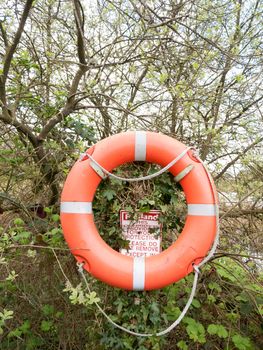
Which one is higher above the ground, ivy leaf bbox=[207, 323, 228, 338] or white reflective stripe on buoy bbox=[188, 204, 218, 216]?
white reflective stripe on buoy bbox=[188, 204, 218, 216]

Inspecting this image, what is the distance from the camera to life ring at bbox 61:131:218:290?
5.44ft

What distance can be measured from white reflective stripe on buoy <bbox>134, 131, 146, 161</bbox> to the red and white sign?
11.4 inches

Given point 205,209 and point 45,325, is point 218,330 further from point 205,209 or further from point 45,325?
point 45,325

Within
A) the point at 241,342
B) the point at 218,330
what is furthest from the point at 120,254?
the point at 241,342

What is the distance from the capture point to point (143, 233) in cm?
176

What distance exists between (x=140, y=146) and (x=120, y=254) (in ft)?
1.83

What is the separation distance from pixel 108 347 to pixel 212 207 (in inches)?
39.3

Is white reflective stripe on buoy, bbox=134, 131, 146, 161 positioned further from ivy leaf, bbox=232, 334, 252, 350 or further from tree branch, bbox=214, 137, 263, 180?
ivy leaf, bbox=232, 334, 252, 350

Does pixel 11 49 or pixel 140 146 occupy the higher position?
pixel 11 49

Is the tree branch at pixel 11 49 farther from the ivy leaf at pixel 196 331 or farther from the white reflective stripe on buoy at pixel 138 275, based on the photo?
the ivy leaf at pixel 196 331

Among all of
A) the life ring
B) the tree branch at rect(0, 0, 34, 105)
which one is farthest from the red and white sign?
the tree branch at rect(0, 0, 34, 105)

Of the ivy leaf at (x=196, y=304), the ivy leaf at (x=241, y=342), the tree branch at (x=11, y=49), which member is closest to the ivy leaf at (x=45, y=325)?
the ivy leaf at (x=196, y=304)

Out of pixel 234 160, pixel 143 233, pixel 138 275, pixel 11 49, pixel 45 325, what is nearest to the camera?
pixel 138 275

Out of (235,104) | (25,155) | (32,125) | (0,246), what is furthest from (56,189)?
(235,104)
